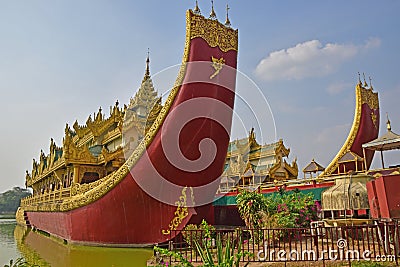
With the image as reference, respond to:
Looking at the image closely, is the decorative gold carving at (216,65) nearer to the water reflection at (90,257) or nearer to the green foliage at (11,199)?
the water reflection at (90,257)

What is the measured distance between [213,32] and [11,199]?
2960 inches

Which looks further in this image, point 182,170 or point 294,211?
point 182,170

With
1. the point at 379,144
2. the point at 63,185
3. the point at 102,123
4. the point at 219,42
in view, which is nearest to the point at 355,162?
the point at 379,144

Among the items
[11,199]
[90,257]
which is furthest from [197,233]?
[11,199]

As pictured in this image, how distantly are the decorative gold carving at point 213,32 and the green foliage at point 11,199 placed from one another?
68922 mm

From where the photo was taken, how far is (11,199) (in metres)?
71.7

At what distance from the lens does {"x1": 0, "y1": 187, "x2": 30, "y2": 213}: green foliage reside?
6938 centimetres

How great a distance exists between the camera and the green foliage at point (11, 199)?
69.4 meters

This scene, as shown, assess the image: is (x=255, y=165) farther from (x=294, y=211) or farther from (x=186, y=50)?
(x=186, y=50)

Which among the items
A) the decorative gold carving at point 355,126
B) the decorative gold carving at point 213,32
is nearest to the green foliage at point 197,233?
the decorative gold carving at point 213,32

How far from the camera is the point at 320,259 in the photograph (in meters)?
5.63

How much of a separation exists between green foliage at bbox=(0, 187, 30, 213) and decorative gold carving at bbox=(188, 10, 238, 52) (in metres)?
68.9

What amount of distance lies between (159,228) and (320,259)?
4.64 meters

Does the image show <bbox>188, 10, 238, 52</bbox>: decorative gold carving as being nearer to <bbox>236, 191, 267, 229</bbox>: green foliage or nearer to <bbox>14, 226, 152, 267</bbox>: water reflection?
<bbox>236, 191, 267, 229</bbox>: green foliage
